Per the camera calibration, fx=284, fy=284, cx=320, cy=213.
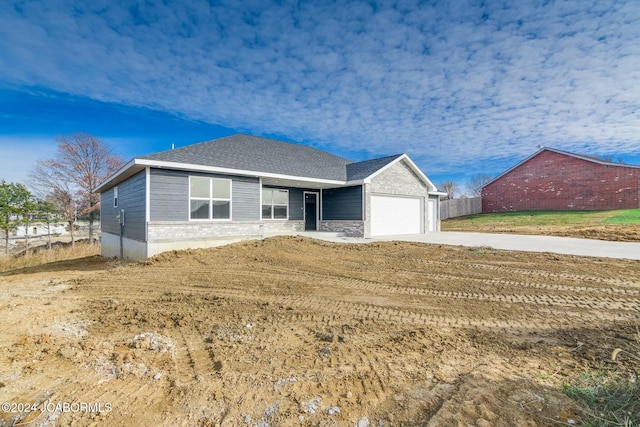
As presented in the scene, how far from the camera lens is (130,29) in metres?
9.39

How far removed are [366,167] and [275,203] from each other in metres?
5.60

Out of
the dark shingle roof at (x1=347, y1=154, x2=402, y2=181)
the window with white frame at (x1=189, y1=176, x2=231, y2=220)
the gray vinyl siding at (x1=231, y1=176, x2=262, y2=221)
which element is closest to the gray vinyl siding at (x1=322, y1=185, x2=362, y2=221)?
the dark shingle roof at (x1=347, y1=154, x2=402, y2=181)

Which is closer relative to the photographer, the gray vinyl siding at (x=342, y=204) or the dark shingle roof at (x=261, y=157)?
the dark shingle roof at (x=261, y=157)

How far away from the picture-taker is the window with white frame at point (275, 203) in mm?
14883

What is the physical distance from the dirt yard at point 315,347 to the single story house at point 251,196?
3.65m

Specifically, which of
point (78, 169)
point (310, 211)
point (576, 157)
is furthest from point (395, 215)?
point (78, 169)

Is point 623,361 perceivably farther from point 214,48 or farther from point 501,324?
point 214,48

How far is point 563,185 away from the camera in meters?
24.8

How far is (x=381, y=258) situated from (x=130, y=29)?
36.7 feet

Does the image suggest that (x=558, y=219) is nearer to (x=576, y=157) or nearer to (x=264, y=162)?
(x=576, y=157)

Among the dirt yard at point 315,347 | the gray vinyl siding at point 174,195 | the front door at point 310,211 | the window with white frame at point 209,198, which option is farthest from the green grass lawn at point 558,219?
the window with white frame at point 209,198

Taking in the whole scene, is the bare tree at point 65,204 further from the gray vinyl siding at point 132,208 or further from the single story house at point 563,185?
the single story house at point 563,185

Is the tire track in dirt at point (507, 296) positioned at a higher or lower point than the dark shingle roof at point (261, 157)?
lower

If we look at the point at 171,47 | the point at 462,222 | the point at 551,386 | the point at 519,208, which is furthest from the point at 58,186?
the point at 519,208
